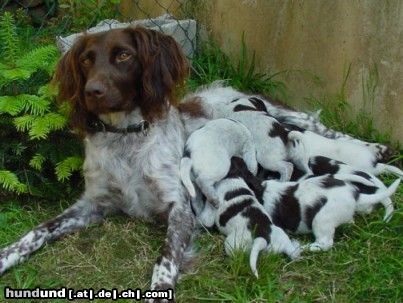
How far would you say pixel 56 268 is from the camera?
11.0 feet

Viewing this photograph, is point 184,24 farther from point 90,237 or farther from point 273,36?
point 90,237

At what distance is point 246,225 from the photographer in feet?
10.7

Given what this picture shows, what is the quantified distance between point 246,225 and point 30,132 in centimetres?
138

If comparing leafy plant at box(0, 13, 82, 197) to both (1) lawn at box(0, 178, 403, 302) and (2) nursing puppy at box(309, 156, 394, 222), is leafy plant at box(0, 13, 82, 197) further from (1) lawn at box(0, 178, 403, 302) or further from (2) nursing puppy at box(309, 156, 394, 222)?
(2) nursing puppy at box(309, 156, 394, 222)

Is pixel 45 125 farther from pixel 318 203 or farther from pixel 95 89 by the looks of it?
pixel 318 203

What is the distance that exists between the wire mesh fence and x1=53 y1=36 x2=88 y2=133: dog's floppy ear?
5.17 ft

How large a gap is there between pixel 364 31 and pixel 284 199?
1404mm

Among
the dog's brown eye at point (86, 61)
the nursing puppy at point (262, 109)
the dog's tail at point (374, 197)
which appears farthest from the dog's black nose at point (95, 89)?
the dog's tail at point (374, 197)

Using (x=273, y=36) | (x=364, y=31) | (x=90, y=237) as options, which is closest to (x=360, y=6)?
(x=364, y=31)

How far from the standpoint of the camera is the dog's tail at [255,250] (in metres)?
3.04

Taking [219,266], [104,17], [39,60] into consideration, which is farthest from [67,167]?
[104,17]

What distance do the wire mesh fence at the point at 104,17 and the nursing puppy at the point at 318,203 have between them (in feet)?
7.37

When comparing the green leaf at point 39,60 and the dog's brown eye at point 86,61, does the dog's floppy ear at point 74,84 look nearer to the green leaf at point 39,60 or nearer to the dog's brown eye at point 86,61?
the dog's brown eye at point 86,61

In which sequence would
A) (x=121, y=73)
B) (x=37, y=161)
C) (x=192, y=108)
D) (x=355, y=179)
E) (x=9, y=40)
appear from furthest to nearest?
1. (x=192, y=108)
2. (x=9, y=40)
3. (x=37, y=161)
4. (x=355, y=179)
5. (x=121, y=73)
